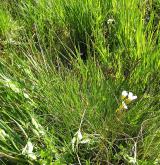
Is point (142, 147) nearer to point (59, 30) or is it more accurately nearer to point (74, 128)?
point (74, 128)

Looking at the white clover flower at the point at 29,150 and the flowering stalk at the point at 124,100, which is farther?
the flowering stalk at the point at 124,100

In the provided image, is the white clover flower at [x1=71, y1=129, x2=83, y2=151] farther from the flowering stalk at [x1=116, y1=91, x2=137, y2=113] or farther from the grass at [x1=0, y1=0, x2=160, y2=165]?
the flowering stalk at [x1=116, y1=91, x2=137, y2=113]

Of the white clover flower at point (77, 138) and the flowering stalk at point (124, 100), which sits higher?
the flowering stalk at point (124, 100)

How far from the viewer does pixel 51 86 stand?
1576mm

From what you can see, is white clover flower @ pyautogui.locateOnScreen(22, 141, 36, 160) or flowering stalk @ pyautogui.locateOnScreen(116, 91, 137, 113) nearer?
white clover flower @ pyautogui.locateOnScreen(22, 141, 36, 160)

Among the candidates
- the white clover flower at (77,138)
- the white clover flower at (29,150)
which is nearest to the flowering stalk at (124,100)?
the white clover flower at (77,138)

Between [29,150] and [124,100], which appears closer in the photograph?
[29,150]

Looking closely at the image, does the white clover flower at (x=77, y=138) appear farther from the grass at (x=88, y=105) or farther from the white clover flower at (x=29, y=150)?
the white clover flower at (x=29, y=150)

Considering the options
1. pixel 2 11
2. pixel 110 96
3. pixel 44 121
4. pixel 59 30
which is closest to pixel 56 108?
pixel 44 121

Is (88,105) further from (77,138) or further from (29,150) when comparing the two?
(29,150)

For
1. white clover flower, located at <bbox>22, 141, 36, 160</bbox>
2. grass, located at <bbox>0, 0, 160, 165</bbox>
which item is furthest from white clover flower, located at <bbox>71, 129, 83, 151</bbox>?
white clover flower, located at <bbox>22, 141, 36, 160</bbox>

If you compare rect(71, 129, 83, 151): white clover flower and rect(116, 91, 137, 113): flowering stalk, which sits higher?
rect(116, 91, 137, 113): flowering stalk

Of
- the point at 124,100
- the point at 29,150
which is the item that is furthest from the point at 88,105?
the point at 29,150

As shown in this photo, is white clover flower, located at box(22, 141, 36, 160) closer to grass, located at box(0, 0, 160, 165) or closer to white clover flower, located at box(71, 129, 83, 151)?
grass, located at box(0, 0, 160, 165)
